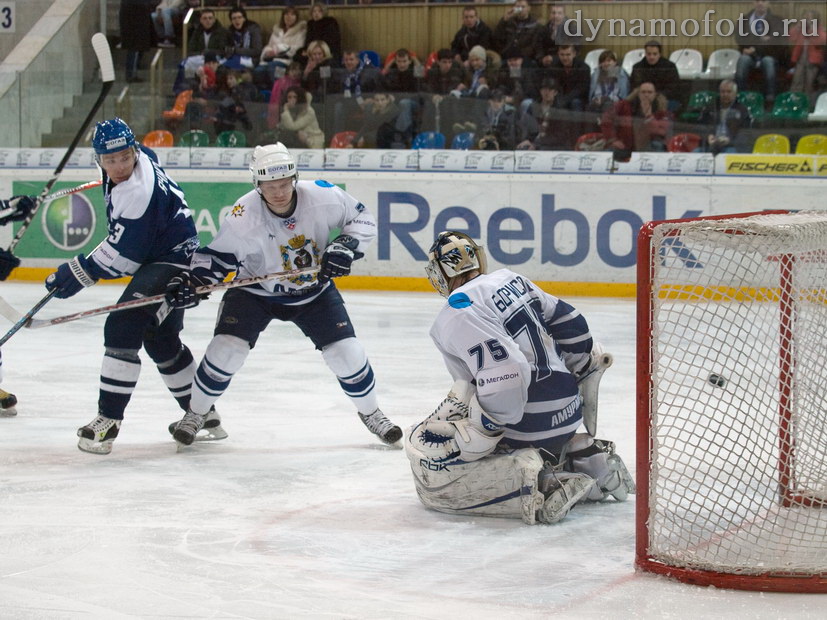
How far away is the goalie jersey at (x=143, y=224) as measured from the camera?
3.99 metres

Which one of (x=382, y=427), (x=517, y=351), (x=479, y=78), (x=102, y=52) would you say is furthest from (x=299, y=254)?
(x=479, y=78)

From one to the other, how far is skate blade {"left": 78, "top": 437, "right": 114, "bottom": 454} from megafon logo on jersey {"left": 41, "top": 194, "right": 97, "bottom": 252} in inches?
202

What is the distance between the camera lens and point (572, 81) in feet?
27.5

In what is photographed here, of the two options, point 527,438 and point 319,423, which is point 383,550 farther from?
point 319,423

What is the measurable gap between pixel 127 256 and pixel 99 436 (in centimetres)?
61

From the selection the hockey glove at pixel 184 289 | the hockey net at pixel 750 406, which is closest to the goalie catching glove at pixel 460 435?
the hockey net at pixel 750 406

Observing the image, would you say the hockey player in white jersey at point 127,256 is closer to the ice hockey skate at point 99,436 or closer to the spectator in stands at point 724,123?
the ice hockey skate at point 99,436

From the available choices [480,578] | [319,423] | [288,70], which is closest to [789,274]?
[480,578]

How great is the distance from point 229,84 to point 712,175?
3524 millimetres

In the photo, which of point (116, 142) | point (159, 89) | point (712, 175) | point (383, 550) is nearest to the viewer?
point (383, 550)

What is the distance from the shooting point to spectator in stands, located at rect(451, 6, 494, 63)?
376 inches

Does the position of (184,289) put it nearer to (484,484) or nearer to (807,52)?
(484,484)

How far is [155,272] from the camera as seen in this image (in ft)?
13.5

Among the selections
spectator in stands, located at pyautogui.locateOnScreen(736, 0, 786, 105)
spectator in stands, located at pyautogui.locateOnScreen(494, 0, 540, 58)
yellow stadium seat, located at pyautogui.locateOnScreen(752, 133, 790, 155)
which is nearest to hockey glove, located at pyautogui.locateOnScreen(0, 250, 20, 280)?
yellow stadium seat, located at pyautogui.locateOnScreen(752, 133, 790, 155)
